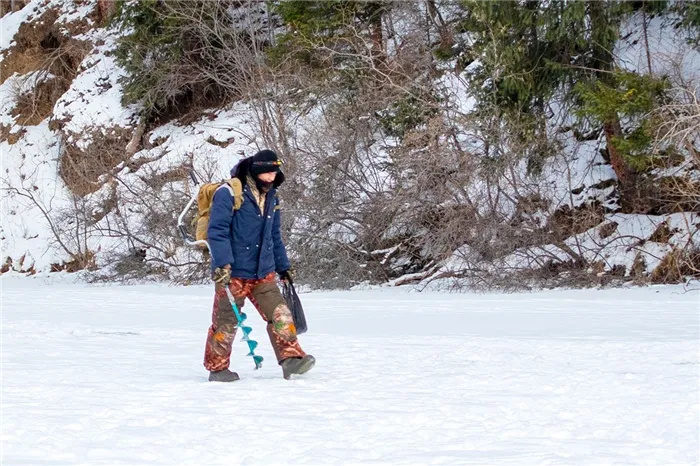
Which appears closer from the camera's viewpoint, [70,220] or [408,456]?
[408,456]

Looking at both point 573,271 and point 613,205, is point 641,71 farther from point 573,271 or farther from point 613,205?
point 573,271

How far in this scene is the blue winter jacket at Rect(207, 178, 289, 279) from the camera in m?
7.20

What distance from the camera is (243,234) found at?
7.42 m

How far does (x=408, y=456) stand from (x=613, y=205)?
15.0 meters

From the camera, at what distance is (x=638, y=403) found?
627cm

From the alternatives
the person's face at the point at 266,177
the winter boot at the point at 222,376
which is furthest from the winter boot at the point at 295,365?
the person's face at the point at 266,177

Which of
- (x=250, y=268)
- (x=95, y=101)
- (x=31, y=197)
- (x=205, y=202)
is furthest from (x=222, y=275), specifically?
(x=95, y=101)

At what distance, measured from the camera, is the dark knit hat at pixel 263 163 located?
24.4 feet

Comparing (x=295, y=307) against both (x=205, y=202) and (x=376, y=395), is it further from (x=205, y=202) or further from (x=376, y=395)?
(x=376, y=395)

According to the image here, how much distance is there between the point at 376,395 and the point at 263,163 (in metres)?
1.96

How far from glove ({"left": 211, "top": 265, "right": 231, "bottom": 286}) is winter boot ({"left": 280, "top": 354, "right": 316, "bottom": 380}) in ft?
2.57

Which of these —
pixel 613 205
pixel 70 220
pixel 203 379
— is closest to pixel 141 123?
pixel 70 220

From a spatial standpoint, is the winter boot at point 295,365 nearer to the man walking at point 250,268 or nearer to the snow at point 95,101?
the man walking at point 250,268

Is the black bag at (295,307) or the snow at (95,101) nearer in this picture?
the black bag at (295,307)
